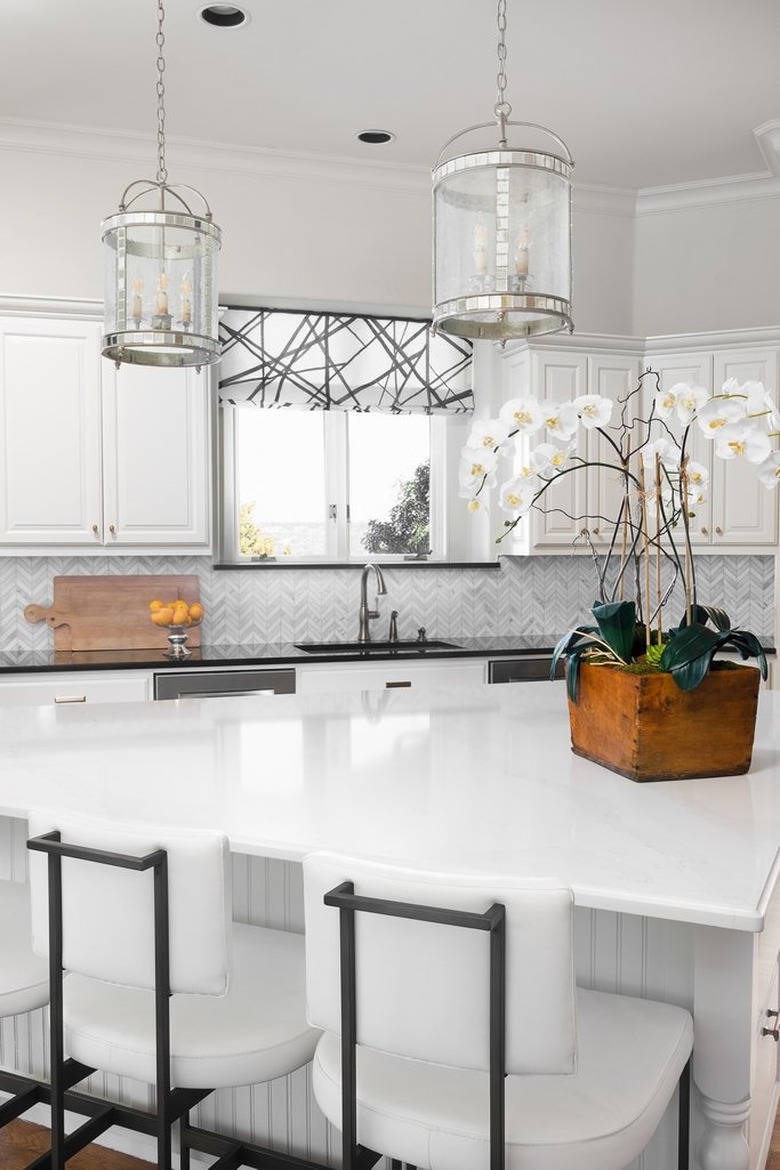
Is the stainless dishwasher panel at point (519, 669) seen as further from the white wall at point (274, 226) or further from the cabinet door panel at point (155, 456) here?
the white wall at point (274, 226)

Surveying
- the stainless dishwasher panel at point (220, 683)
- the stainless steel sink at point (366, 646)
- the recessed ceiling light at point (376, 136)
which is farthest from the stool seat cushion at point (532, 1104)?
the recessed ceiling light at point (376, 136)

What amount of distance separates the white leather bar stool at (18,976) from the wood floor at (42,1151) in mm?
146

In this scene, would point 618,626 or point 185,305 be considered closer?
point 618,626

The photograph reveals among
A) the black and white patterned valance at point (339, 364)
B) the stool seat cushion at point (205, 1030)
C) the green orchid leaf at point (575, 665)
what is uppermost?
the black and white patterned valance at point (339, 364)

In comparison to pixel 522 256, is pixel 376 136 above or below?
above

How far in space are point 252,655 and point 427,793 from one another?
250cm

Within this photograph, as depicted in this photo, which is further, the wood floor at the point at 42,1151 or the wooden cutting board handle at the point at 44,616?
the wooden cutting board handle at the point at 44,616

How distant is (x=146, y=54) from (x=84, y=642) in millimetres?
2394

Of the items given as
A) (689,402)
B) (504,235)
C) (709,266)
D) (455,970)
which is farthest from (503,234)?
(709,266)

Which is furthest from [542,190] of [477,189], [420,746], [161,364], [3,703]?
[3,703]

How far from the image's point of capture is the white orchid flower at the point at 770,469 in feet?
5.93

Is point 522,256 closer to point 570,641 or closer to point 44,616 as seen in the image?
point 570,641

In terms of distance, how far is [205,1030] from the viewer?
1503 millimetres

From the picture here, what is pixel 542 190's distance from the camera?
6.55 feet
